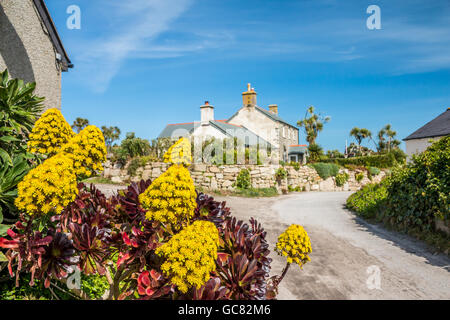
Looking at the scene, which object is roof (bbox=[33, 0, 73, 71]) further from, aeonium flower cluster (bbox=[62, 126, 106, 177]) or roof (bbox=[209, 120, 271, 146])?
roof (bbox=[209, 120, 271, 146])

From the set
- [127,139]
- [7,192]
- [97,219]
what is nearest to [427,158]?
[97,219]

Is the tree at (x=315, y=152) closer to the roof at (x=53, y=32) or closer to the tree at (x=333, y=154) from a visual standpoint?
the tree at (x=333, y=154)

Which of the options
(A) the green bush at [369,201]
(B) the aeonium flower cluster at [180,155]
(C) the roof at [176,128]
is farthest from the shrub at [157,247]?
(C) the roof at [176,128]

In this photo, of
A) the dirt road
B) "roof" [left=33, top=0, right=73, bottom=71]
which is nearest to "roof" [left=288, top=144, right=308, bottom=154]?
the dirt road

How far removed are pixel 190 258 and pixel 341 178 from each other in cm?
2636

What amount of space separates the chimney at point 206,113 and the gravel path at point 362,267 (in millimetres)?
22095

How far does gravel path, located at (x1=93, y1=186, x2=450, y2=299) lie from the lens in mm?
4898

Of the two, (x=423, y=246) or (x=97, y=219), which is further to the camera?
(x=423, y=246)

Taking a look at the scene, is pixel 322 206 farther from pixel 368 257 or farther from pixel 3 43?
pixel 3 43

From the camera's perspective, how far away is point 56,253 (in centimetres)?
245

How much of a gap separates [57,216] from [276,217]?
8959 millimetres

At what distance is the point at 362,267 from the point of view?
6051 mm

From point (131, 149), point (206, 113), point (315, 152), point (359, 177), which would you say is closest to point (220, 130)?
point (206, 113)

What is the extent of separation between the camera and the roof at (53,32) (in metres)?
Result: 8.87
